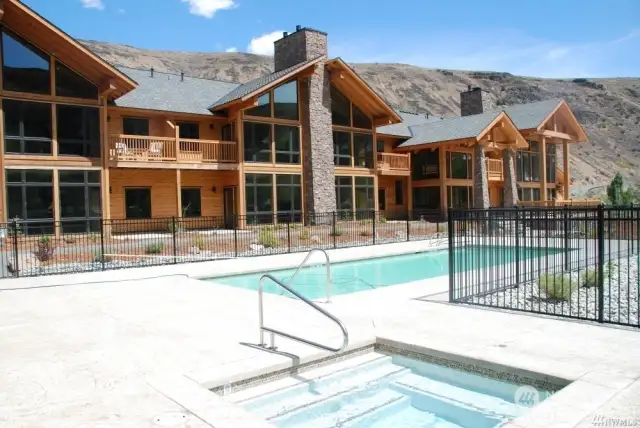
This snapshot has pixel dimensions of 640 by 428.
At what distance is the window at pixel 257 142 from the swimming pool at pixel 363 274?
1044 centimetres

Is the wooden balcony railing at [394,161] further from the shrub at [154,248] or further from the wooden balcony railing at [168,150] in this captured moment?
the shrub at [154,248]

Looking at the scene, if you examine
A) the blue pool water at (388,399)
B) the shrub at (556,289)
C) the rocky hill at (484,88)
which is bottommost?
the blue pool water at (388,399)

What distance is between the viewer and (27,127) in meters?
20.1

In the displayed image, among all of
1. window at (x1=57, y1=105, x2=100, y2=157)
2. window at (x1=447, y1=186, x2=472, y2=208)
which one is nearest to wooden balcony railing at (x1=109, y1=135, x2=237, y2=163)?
window at (x1=57, y1=105, x2=100, y2=157)

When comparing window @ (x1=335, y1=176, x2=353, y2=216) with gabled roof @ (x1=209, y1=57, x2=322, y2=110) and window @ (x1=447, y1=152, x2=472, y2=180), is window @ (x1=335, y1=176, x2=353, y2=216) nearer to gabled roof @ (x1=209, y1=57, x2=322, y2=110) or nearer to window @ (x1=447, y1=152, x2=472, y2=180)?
gabled roof @ (x1=209, y1=57, x2=322, y2=110)

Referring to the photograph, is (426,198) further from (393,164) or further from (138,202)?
(138,202)

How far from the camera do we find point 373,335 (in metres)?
6.77

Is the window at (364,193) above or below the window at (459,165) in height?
below

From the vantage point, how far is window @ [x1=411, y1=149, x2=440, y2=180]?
34.5m

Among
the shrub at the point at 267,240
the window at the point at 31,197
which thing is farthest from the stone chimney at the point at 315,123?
the window at the point at 31,197

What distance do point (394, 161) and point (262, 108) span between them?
1040 cm

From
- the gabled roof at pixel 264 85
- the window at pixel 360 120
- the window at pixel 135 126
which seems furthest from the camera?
the window at pixel 360 120

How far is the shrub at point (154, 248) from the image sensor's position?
1780cm

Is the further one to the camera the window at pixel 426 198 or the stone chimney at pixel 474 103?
the stone chimney at pixel 474 103
